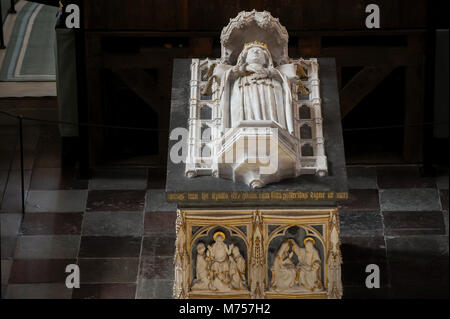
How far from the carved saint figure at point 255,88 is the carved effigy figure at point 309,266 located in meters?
1.06

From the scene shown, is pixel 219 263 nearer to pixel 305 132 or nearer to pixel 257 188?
pixel 257 188

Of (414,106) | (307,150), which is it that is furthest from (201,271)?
(414,106)

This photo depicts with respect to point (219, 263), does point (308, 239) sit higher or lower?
higher

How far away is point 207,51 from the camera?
665 inches

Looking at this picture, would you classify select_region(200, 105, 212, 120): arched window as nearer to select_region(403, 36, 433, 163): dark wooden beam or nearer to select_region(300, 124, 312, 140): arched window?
select_region(300, 124, 312, 140): arched window

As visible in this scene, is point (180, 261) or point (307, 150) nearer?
point (180, 261)

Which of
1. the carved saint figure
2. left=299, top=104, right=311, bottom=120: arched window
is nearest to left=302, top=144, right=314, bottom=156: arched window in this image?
the carved saint figure

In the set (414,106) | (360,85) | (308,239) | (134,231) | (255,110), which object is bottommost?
(308,239)

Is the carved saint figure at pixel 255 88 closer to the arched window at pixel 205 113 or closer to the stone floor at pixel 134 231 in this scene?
the arched window at pixel 205 113

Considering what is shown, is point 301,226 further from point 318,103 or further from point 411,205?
point 411,205

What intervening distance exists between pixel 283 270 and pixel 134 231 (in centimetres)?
231

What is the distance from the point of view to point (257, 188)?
13781 millimetres

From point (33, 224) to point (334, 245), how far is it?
3.55 meters

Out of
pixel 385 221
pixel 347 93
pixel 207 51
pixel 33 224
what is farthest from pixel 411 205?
pixel 33 224
